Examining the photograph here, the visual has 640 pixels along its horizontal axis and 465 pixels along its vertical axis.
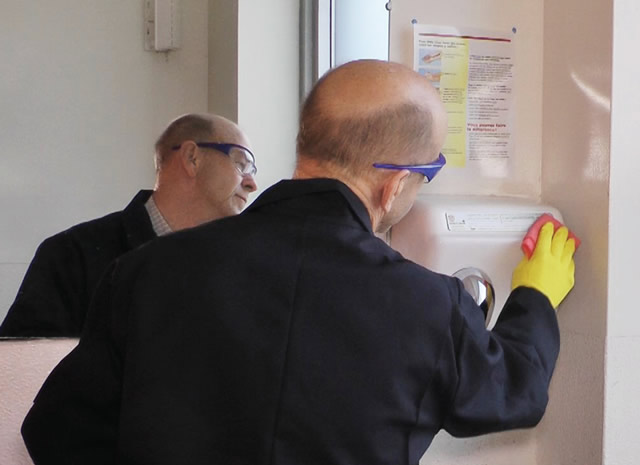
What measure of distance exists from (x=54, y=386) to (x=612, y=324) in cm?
101

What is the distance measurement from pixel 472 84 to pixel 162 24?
656mm

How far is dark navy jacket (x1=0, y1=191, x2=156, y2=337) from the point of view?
1.59 m

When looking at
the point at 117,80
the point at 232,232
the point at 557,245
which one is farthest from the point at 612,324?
the point at 117,80

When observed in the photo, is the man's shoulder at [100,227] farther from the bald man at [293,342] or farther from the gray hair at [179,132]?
the bald man at [293,342]

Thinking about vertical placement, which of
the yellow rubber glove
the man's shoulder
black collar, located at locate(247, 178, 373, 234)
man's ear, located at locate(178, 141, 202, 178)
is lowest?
the yellow rubber glove

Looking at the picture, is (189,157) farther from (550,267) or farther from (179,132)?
(550,267)

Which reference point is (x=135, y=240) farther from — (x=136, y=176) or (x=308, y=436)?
(x=308, y=436)

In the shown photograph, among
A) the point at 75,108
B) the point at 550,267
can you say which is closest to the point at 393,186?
the point at 550,267

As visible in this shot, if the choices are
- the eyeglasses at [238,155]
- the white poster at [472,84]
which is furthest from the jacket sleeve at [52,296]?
the white poster at [472,84]

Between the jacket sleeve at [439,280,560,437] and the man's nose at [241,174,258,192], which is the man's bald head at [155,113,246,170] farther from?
the jacket sleeve at [439,280,560,437]

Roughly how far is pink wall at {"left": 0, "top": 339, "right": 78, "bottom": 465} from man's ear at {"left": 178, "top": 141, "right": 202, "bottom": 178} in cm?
38

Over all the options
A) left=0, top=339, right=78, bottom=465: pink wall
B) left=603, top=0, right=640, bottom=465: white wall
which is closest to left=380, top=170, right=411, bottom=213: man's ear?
left=603, top=0, right=640, bottom=465: white wall

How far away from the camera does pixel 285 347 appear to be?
112 cm

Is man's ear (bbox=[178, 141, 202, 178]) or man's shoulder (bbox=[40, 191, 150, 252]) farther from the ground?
man's ear (bbox=[178, 141, 202, 178])
